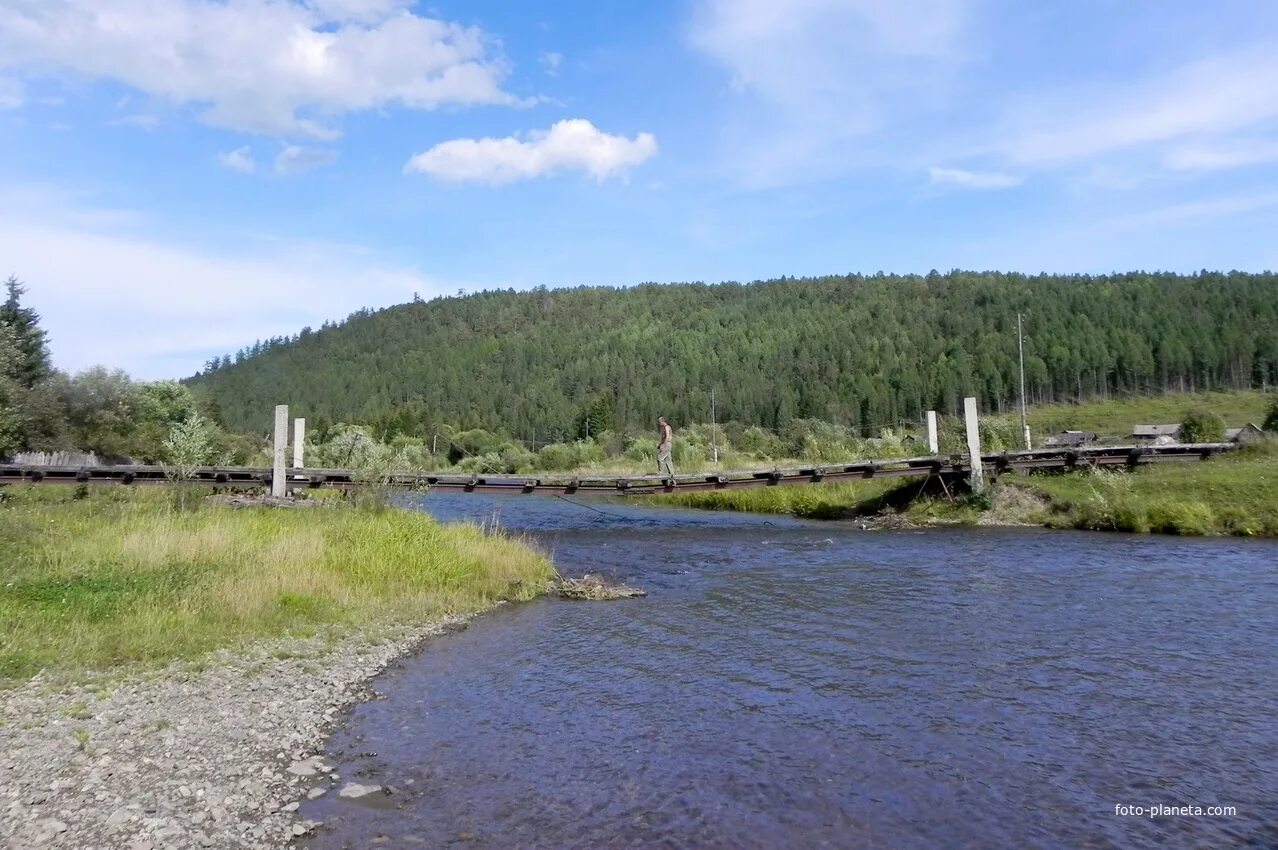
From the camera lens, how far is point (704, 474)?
32.2 meters

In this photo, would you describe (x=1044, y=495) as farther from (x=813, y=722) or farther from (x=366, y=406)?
(x=366, y=406)

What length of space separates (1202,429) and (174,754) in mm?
48461

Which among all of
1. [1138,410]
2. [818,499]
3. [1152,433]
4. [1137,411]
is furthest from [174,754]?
[1138,410]

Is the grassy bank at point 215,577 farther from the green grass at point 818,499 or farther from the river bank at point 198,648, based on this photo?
the green grass at point 818,499

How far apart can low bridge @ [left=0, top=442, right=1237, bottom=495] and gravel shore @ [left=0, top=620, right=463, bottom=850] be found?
20.3 metres

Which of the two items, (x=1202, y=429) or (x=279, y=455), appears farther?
(x=1202, y=429)

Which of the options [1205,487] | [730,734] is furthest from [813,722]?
Result: [1205,487]

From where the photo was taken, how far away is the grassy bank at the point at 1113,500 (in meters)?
23.5

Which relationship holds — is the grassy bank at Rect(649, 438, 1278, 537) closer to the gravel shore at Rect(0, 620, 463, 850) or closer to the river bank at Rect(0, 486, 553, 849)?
the river bank at Rect(0, 486, 553, 849)

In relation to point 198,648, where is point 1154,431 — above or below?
above

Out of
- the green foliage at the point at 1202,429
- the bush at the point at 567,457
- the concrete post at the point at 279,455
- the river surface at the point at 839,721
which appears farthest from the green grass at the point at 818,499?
the bush at the point at 567,457

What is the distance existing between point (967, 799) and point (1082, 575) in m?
12.7

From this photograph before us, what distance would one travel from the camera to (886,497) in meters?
34.8

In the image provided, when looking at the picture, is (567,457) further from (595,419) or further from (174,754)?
(174,754)
